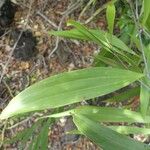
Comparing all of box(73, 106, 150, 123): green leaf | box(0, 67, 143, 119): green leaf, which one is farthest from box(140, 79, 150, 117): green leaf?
box(0, 67, 143, 119): green leaf

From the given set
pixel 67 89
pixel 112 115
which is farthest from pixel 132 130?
pixel 67 89

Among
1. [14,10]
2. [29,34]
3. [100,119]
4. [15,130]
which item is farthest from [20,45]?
[100,119]

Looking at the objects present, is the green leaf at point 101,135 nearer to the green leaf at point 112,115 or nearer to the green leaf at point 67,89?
the green leaf at point 67,89

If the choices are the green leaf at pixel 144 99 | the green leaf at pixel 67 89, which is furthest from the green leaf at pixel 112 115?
the green leaf at pixel 67 89

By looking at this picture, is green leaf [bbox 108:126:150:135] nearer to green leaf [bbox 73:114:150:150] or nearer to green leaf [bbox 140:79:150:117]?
green leaf [bbox 140:79:150:117]

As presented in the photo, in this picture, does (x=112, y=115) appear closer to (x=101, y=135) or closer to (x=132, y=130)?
(x=132, y=130)

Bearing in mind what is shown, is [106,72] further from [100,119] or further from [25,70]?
[25,70]
